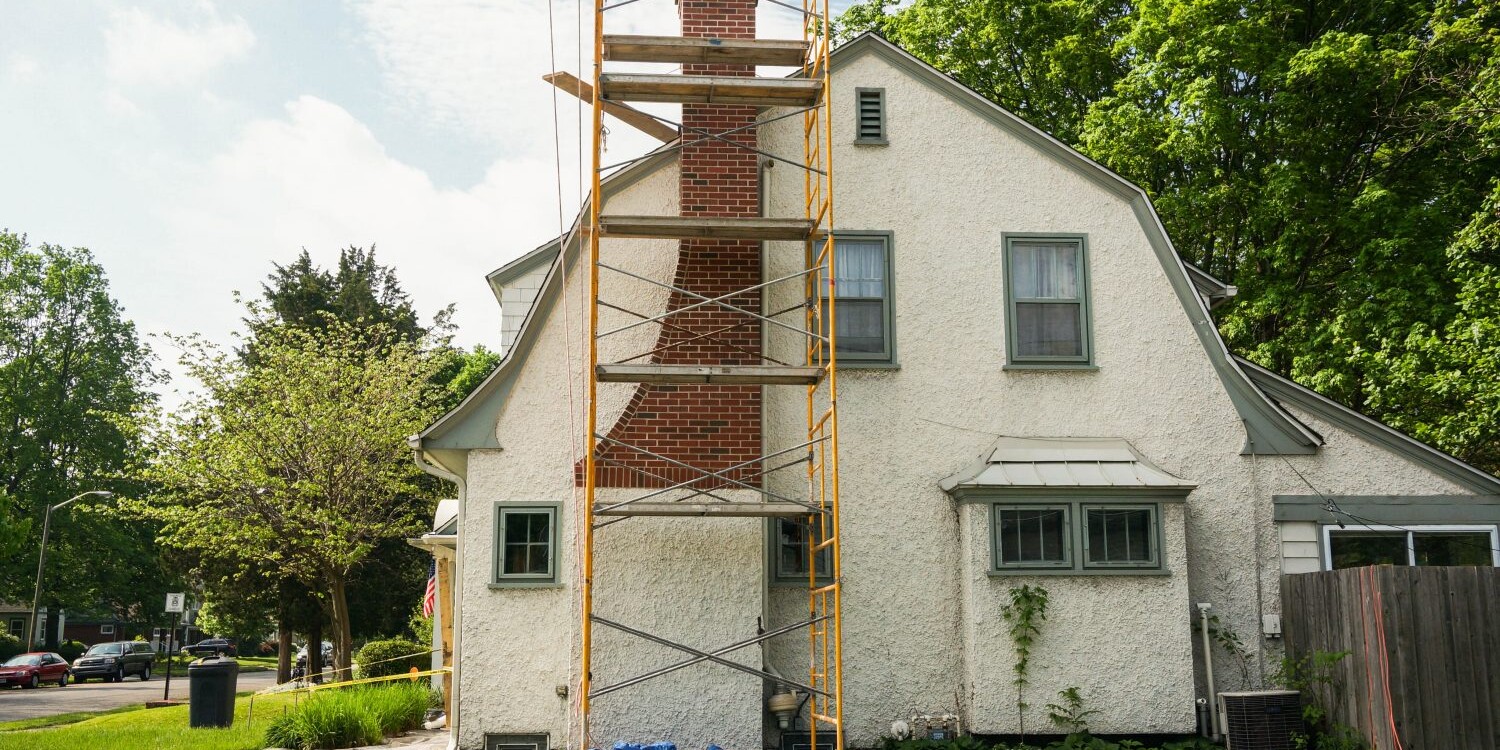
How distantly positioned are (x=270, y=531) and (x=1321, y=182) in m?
22.4

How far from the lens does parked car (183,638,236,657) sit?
7073cm

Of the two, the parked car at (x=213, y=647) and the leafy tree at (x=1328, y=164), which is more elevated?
the leafy tree at (x=1328, y=164)

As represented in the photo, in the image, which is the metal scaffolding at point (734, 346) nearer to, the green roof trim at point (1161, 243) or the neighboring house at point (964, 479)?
the neighboring house at point (964, 479)

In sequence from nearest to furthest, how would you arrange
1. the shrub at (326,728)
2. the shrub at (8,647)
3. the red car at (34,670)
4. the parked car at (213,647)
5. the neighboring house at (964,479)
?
the neighboring house at (964,479) < the shrub at (326,728) < the red car at (34,670) < the shrub at (8,647) < the parked car at (213,647)

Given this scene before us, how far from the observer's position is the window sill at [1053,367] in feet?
39.2

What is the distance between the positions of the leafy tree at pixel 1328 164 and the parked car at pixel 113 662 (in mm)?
37177

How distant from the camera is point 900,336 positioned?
11.9m

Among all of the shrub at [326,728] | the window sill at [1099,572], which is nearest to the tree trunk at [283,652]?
the shrub at [326,728]

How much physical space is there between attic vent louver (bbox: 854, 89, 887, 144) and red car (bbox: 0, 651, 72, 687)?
3540 centimetres

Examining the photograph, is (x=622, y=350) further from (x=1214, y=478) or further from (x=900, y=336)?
(x=1214, y=478)

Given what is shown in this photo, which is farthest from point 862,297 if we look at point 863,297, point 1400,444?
point 1400,444

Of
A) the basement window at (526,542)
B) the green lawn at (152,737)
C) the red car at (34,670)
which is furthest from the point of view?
the red car at (34,670)

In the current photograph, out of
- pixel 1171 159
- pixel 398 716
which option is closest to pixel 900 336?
pixel 398 716

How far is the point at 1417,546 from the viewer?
11984 millimetres
